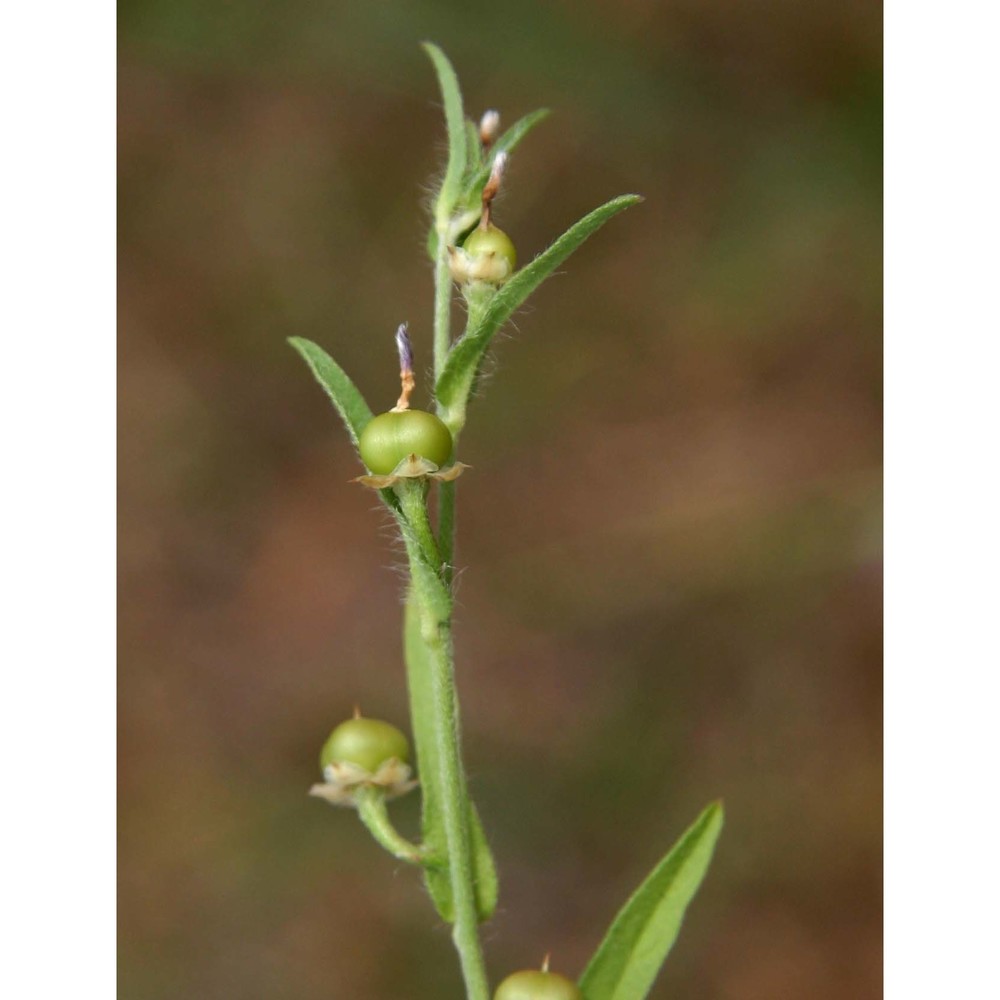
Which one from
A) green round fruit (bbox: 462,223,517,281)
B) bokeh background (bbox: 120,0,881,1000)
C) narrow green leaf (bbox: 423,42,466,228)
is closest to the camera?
green round fruit (bbox: 462,223,517,281)

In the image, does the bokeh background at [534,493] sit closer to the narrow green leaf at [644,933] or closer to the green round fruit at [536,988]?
the narrow green leaf at [644,933]

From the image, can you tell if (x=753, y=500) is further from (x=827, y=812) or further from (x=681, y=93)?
(x=681, y=93)

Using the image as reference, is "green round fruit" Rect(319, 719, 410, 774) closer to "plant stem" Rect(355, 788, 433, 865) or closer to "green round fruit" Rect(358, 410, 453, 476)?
"plant stem" Rect(355, 788, 433, 865)

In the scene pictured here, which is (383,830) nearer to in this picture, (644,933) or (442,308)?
(644,933)

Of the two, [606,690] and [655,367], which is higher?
[655,367]

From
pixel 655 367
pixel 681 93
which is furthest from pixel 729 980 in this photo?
pixel 681 93

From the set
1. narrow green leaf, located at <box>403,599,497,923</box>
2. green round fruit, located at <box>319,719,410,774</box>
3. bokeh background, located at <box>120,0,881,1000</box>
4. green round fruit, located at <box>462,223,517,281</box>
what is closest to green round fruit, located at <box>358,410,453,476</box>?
green round fruit, located at <box>462,223,517,281</box>

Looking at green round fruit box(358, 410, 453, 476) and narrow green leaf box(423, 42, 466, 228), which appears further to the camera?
narrow green leaf box(423, 42, 466, 228)
